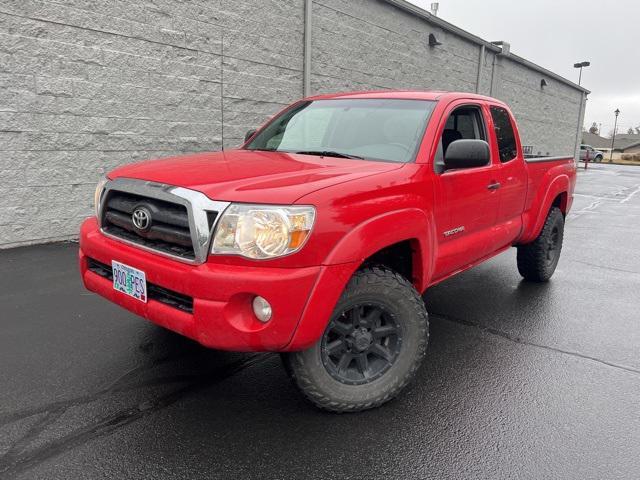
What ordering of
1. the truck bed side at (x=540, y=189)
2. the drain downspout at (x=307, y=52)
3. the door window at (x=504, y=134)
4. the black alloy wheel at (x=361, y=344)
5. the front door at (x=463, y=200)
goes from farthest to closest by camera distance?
the drain downspout at (x=307, y=52), the truck bed side at (x=540, y=189), the door window at (x=504, y=134), the front door at (x=463, y=200), the black alloy wheel at (x=361, y=344)

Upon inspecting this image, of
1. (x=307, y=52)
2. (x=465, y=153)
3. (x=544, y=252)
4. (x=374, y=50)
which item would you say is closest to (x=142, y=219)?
(x=465, y=153)

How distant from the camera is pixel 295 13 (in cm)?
842

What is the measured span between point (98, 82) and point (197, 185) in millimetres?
4519

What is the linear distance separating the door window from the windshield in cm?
99

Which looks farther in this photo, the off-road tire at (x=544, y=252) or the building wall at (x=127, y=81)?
the building wall at (x=127, y=81)

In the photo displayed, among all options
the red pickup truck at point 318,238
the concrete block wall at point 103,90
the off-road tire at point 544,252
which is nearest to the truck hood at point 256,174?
the red pickup truck at point 318,238

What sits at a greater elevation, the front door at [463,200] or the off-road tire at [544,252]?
the front door at [463,200]

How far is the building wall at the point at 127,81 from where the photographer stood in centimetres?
563

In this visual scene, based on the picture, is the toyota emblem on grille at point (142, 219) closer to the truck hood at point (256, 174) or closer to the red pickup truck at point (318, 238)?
the red pickup truck at point (318, 238)

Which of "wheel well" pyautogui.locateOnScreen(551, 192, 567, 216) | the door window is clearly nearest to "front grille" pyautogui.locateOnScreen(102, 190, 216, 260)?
the door window

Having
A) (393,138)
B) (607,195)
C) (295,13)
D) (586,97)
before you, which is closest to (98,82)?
(295,13)

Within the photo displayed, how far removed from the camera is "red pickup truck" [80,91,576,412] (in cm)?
232

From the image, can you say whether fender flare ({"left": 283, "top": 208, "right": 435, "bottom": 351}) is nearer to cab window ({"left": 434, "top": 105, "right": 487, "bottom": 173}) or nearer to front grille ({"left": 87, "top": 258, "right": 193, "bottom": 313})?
front grille ({"left": 87, "top": 258, "right": 193, "bottom": 313})

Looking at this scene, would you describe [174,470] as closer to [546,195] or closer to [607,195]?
[546,195]
